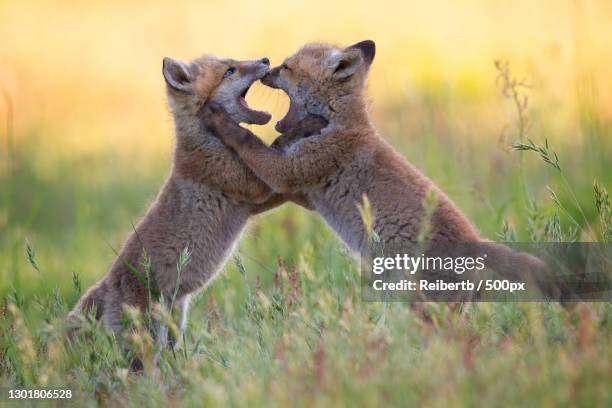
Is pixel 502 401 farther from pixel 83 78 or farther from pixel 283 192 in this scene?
pixel 83 78

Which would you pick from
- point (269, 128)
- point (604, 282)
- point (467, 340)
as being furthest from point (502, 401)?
point (269, 128)

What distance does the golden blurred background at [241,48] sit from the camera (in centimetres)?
1341

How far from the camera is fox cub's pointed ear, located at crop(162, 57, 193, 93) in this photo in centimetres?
767

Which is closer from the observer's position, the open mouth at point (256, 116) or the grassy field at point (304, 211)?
the grassy field at point (304, 211)

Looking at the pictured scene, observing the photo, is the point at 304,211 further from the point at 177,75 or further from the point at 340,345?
the point at 340,345

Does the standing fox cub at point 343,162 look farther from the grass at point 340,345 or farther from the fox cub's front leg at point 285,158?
the grass at point 340,345

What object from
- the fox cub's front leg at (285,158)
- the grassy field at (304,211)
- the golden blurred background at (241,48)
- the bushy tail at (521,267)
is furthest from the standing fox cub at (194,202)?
the golden blurred background at (241,48)

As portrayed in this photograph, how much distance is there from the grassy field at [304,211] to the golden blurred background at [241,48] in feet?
0.18

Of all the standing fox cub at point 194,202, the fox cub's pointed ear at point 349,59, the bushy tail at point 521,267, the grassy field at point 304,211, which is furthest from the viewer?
the fox cub's pointed ear at point 349,59

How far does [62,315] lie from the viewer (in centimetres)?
609

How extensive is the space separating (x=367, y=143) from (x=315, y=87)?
774 mm

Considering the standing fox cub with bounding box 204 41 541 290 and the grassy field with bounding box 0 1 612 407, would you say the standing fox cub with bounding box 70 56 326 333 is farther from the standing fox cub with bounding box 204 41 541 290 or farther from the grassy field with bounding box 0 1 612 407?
the grassy field with bounding box 0 1 612 407

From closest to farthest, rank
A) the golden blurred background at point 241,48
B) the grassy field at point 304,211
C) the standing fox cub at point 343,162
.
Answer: the grassy field at point 304,211, the standing fox cub at point 343,162, the golden blurred background at point 241,48

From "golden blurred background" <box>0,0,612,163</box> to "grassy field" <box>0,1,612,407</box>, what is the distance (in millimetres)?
54
